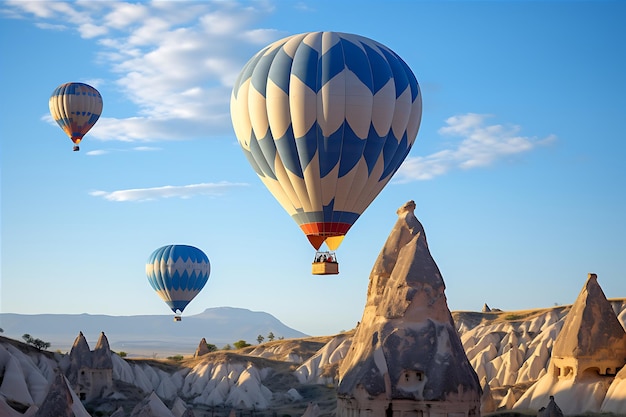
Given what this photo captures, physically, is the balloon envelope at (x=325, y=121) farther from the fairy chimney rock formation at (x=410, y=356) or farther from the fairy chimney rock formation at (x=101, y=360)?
the fairy chimney rock formation at (x=101, y=360)

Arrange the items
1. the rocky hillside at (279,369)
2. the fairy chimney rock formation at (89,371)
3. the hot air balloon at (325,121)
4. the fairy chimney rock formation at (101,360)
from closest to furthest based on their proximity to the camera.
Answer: the hot air balloon at (325,121) → the rocky hillside at (279,369) → the fairy chimney rock formation at (89,371) → the fairy chimney rock formation at (101,360)

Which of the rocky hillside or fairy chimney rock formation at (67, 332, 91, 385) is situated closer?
the rocky hillside

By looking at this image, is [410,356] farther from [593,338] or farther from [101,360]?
[101,360]

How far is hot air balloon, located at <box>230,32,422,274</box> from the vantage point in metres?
45.9

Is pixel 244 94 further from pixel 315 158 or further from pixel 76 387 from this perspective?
pixel 76 387

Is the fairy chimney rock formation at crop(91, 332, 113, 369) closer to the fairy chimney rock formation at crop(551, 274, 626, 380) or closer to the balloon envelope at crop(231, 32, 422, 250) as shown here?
the balloon envelope at crop(231, 32, 422, 250)

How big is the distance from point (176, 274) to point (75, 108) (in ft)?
64.1

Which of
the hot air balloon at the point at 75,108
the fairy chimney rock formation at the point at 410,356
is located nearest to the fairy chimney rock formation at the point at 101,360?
the hot air balloon at the point at 75,108

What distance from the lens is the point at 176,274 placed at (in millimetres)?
89375

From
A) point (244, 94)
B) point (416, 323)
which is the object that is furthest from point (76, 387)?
point (416, 323)

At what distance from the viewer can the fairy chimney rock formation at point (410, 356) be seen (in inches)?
1193

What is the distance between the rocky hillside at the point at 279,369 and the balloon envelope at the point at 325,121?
640 inches

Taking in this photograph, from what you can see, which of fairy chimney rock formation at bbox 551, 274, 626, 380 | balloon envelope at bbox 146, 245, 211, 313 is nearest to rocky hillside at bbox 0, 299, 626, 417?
balloon envelope at bbox 146, 245, 211, 313

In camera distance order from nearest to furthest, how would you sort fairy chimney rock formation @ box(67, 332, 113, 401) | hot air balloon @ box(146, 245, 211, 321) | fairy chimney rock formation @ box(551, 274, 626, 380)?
fairy chimney rock formation @ box(551, 274, 626, 380)
fairy chimney rock formation @ box(67, 332, 113, 401)
hot air balloon @ box(146, 245, 211, 321)
